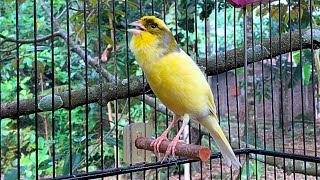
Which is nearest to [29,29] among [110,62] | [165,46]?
[110,62]

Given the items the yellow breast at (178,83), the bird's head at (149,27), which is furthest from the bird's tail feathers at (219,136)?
the bird's head at (149,27)

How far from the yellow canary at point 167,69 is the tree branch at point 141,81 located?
1.09 ft

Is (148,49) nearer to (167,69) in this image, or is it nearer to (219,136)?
(167,69)

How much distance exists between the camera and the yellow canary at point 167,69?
1.01 m

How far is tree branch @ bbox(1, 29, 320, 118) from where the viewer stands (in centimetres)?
141

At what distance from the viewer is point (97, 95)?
4.71 ft

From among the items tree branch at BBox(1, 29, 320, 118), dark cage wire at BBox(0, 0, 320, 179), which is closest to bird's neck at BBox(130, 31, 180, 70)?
dark cage wire at BBox(0, 0, 320, 179)

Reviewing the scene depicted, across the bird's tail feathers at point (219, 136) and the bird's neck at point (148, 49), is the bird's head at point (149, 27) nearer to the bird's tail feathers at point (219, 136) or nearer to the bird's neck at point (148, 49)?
the bird's neck at point (148, 49)

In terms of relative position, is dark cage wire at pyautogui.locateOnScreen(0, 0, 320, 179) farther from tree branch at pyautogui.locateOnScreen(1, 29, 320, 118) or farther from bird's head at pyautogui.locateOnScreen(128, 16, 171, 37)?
bird's head at pyautogui.locateOnScreen(128, 16, 171, 37)

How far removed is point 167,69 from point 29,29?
2.02 metres

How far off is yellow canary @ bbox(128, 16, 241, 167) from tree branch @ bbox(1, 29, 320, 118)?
33cm

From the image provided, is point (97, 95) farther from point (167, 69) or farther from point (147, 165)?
point (167, 69)

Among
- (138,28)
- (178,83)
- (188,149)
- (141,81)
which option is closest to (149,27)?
(138,28)

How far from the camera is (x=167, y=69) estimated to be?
1.01 metres
